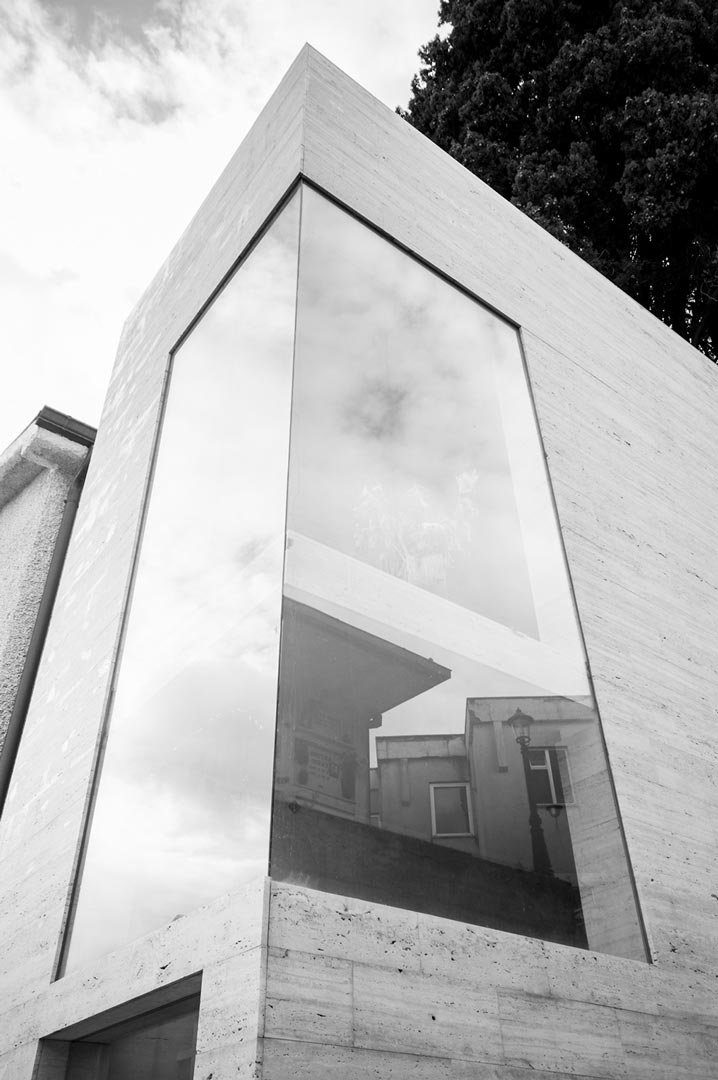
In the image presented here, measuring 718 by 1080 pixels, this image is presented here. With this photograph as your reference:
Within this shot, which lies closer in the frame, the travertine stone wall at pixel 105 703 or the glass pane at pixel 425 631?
the travertine stone wall at pixel 105 703

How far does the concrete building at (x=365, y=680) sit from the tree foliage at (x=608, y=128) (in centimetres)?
404

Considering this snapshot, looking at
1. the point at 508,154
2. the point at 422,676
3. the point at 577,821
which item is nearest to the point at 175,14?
the point at 508,154

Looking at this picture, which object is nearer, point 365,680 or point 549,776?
point 365,680

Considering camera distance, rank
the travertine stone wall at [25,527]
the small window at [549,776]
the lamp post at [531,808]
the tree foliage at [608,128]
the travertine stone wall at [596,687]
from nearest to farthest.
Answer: the travertine stone wall at [596,687]
the lamp post at [531,808]
the small window at [549,776]
the travertine stone wall at [25,527]
the tree foliage at [608,128]

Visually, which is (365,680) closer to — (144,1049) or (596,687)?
(596,687)

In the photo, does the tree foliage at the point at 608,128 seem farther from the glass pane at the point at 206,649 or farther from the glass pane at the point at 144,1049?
the glass pane at the point at 144,1049

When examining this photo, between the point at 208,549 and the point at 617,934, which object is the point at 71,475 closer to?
the point at 208,549

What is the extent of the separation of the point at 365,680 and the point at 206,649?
0.54m

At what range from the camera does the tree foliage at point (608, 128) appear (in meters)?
7.71

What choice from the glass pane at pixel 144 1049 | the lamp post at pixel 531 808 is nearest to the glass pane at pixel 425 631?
the lamp post at pixel 531 808

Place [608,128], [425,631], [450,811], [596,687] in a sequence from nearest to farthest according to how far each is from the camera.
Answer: [450,811]
[425,631]
[596,687]
[608,128]

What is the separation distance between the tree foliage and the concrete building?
404cm

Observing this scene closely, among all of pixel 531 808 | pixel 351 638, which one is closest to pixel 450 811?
pixel 531 808

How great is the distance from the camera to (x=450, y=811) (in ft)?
8.32
